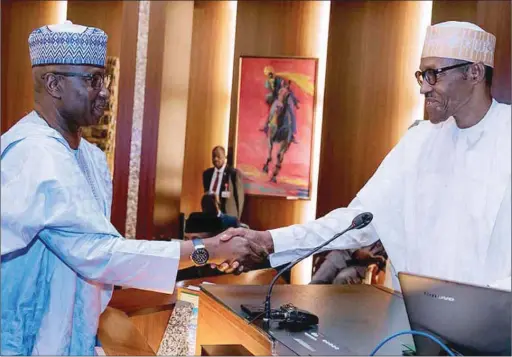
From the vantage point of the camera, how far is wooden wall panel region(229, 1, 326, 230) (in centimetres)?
860

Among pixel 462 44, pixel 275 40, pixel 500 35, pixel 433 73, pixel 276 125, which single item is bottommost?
pixel 276 125

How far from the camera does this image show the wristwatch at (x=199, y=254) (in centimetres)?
232

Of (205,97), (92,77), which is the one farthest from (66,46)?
(205,97)

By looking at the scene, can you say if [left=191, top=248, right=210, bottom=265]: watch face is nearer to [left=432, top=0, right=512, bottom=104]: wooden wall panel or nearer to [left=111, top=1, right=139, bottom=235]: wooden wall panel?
[left=432, top=0, right=512, bottom=104]: wooden wall panel

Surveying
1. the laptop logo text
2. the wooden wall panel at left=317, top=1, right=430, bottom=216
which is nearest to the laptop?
the laptop logo text

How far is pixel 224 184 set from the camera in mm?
8469

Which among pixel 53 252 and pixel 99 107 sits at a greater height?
pixel 99 107

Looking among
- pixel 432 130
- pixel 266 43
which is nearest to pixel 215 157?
pixel 266 43

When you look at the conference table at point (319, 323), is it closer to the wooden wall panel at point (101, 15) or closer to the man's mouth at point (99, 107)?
the man's mouth at point (99, 107)

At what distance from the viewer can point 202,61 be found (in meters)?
9.08

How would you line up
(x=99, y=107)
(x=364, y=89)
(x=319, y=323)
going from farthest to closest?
(x=364, y=89)
(x=99, y=107)
(x=319, y=323)

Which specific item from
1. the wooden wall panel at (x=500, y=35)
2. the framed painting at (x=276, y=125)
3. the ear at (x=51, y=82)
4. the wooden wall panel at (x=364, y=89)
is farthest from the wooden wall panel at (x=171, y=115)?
the ear at (x=51, y=82)

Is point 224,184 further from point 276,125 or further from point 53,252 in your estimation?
point 53,252

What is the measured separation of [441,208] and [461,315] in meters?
1.14
